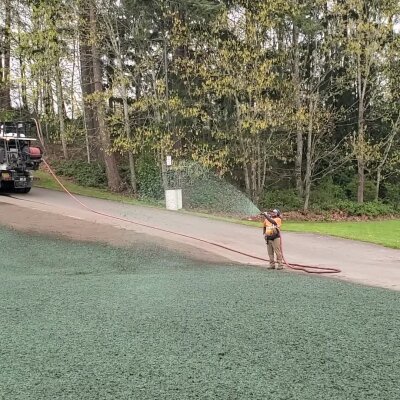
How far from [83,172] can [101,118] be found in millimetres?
4015

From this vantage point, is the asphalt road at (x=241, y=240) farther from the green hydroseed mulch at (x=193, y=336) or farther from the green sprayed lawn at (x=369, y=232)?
the green hydroseed mulch at (x=193, y=336)

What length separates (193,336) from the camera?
6125 mm

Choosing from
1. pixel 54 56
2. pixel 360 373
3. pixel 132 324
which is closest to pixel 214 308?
pixel 132 324

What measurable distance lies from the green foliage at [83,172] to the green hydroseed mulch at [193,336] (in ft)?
50.2

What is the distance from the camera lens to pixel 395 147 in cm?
2734

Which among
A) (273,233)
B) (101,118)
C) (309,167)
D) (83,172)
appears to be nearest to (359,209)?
(309,167)

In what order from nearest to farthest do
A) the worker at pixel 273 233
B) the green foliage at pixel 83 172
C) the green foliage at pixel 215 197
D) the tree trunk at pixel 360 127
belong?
the worker at pixel 273 233 < the green foliage at pixel 215 197 < the tree trunk at pixel 360 127 < the green foliage at pixel 83 172

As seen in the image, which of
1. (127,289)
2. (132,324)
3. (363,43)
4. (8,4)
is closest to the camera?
(132,324)

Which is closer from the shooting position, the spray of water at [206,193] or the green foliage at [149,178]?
the spray of water at [206,193]

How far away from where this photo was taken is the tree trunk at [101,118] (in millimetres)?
22141

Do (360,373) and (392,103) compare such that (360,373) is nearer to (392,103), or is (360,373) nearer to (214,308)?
(214,308)

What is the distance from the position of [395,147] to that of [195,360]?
24690 mm

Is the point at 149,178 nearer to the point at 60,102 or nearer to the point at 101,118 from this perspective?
the point at 101,118

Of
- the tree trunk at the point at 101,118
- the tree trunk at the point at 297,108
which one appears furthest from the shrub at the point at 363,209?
the tree trunk at the point at 101,118
